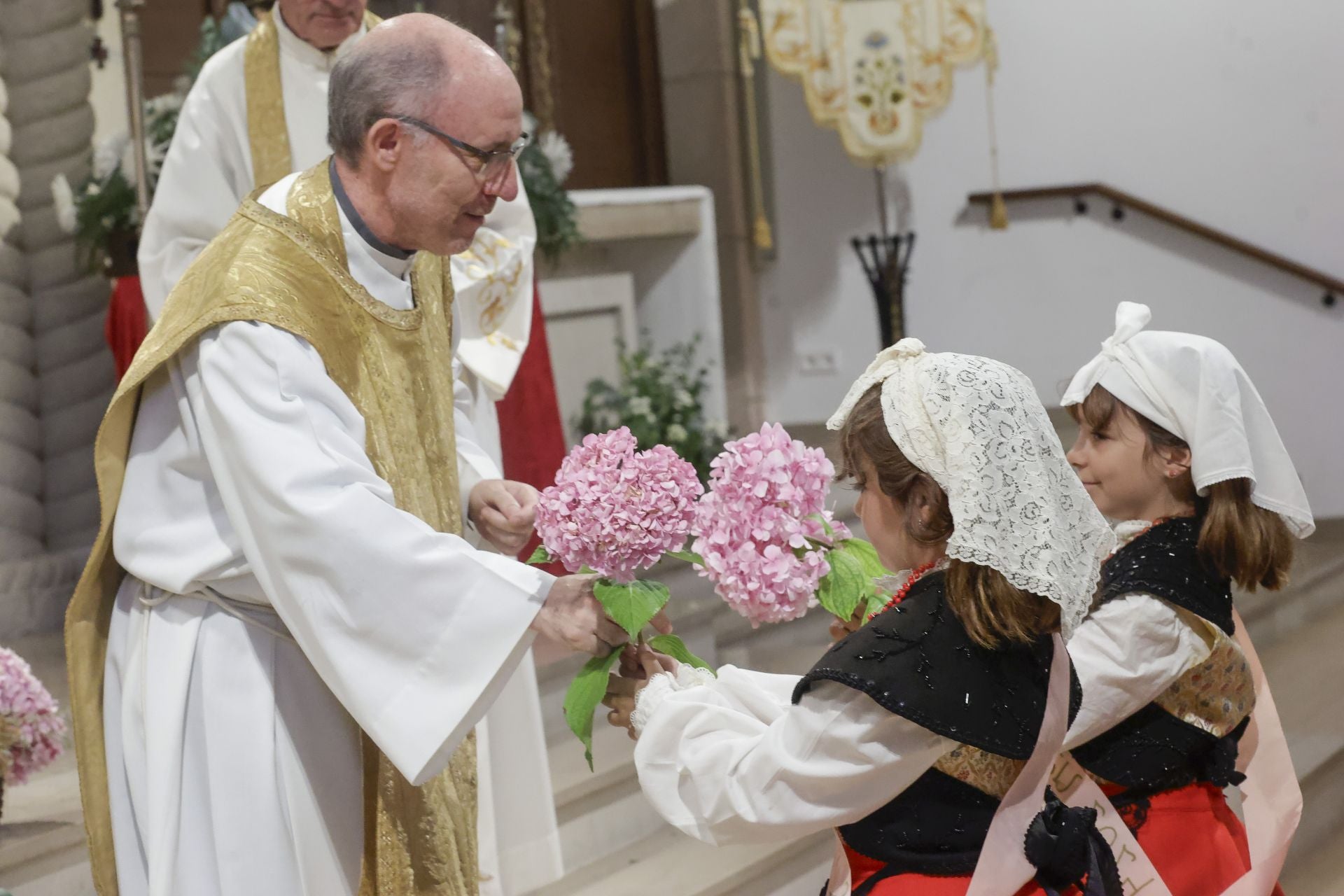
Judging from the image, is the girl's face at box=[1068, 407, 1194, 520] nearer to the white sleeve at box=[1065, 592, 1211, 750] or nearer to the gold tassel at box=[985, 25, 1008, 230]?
the white sleeve at box=[1065, 592, 1211, 750]

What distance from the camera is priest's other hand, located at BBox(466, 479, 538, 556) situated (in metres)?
2.46

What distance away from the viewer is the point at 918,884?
75.7 inches

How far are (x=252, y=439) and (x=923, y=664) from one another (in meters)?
0.88

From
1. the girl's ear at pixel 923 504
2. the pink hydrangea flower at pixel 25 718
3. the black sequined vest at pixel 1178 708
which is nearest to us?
the girl's ear at pixel 923 504

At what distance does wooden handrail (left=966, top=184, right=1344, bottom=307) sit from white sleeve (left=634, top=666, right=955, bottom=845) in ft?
22.7

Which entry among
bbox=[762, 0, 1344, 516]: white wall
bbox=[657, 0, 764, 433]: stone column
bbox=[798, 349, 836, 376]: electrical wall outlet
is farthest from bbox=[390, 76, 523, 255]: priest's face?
bbox=[798, 349, 836, 376]: electrical wall outlet

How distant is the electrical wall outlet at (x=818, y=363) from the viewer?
9469 mm

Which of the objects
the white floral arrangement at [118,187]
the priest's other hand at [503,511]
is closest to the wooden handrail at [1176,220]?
the white floral arrangement at [118,187]

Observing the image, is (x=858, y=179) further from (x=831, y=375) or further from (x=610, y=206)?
(x=610, y=206)

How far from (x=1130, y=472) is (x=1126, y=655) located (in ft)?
1.16

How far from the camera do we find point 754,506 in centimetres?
188

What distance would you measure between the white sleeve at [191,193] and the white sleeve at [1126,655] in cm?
222

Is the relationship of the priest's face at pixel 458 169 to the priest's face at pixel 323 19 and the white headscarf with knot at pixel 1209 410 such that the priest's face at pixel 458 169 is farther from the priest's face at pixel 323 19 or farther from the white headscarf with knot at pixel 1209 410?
the priest's face at pixel 323 19

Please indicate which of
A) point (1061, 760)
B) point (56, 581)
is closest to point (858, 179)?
point (56, 581)
